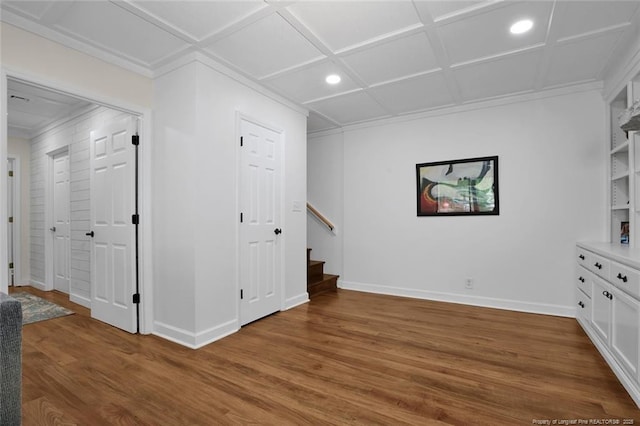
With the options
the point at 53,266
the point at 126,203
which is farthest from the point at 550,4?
the point at 53,266

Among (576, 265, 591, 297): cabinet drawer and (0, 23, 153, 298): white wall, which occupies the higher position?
(0, 23, 153, 298): white wall

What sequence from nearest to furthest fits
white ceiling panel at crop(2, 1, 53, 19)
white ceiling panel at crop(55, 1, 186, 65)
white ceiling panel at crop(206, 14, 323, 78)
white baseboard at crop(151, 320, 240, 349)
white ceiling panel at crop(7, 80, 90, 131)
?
white ceiling panel at crop(2, 1, 53, 19)
white ceiling panel at crop(55, 1, 186, 65)
white ceiling panel at crop(206, 14, 323, 78)
white baseboard at crop(151, 320, 240, 349)
white ceiling panel at crop(7, 80, 90, 131)

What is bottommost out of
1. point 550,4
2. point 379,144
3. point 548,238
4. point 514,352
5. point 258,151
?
point 514,352

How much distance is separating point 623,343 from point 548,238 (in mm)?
1727

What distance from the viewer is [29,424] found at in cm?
171

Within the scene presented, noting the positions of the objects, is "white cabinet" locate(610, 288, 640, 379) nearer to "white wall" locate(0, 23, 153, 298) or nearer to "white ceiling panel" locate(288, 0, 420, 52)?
"white ceiling panel" locate(288, 0, 420, 52)

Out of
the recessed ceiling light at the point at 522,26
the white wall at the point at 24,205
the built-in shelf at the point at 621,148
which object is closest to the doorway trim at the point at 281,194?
the recessed ceiling light at the point at 522,26

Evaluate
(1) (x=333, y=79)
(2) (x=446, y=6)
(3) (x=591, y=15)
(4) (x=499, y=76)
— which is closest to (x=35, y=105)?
(1) (x=333, y=79)

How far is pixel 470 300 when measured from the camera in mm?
A: 3980

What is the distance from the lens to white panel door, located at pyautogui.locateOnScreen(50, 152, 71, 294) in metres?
4.56

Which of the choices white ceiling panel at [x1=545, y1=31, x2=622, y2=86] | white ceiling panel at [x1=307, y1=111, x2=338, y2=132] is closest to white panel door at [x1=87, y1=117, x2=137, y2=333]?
white ceiling panel at [x1=307, y1=111, x2=338, y2=132]

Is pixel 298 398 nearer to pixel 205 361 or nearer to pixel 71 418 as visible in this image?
pixel 205 361

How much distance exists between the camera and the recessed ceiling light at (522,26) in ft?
7.51

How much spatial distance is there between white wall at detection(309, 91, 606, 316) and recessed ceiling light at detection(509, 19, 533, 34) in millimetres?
1553
